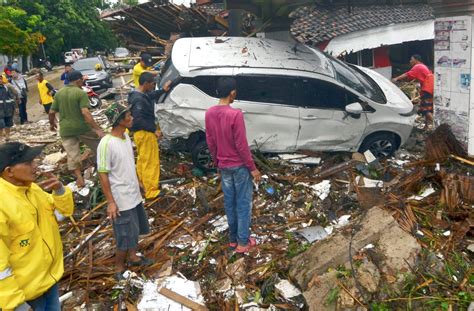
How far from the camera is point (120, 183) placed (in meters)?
4.44

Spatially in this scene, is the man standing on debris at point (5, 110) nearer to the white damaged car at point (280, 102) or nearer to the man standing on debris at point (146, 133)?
the white damaged car at point (280, 102)

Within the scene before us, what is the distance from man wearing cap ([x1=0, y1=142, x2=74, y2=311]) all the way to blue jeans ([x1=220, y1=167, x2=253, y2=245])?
215cm

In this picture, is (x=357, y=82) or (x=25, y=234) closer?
(x=25, y=234)

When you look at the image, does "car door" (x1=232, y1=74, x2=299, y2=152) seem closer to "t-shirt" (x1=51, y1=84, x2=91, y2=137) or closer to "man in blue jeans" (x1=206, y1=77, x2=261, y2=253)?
"man in blue jeans" (x1=206, y1=77, x2=261, y2=253)

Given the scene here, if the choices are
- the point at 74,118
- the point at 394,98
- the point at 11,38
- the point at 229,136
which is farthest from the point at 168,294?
the point at 11,38

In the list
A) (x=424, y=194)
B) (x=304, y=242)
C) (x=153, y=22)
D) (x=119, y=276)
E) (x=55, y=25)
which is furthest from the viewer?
(x=55, y=25)

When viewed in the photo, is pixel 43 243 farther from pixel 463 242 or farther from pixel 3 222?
pixel 463 242

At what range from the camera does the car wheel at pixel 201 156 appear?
7.30 meters

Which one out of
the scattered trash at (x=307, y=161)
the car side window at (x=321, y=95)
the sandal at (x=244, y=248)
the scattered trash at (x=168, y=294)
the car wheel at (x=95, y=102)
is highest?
the car side window at (x=321, y=95)

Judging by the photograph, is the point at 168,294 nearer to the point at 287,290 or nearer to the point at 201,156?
the point at 287,290

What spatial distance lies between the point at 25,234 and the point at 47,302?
2.32 feet

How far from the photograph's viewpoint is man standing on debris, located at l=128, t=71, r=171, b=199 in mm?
6199

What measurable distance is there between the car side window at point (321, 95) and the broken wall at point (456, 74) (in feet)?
4.79

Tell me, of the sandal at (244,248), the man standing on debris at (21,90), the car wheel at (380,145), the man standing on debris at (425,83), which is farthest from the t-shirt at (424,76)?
the man standing on debris at (21,90)
